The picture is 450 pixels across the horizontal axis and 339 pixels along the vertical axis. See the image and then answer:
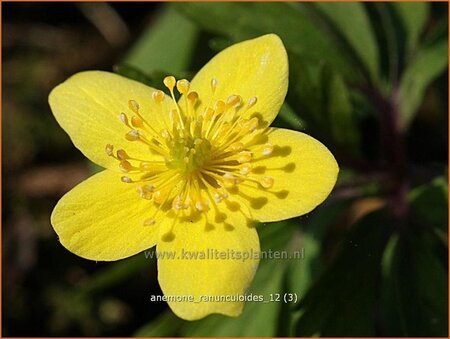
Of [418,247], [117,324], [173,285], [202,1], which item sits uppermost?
[202,1]

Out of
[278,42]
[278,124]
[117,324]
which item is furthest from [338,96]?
[117,324]

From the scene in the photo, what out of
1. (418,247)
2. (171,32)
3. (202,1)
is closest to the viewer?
(418,247)

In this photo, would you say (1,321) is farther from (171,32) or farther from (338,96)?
(338,96)

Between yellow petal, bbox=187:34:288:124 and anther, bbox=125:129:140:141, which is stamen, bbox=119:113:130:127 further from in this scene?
yellow petal, bbox=187:34:288:124

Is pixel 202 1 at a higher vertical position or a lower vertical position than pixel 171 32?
higher

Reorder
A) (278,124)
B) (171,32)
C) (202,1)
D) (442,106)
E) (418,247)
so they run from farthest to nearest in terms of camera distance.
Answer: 1. (171,32)
2. (442,106)
3. (202,1)
4. (418,247)
5. (278,124)

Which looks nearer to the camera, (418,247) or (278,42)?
(278,42)

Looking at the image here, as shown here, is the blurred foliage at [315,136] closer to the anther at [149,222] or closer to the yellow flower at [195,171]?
the yellow flower at [195,171]

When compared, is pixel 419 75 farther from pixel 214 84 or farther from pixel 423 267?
pixel 214 84
